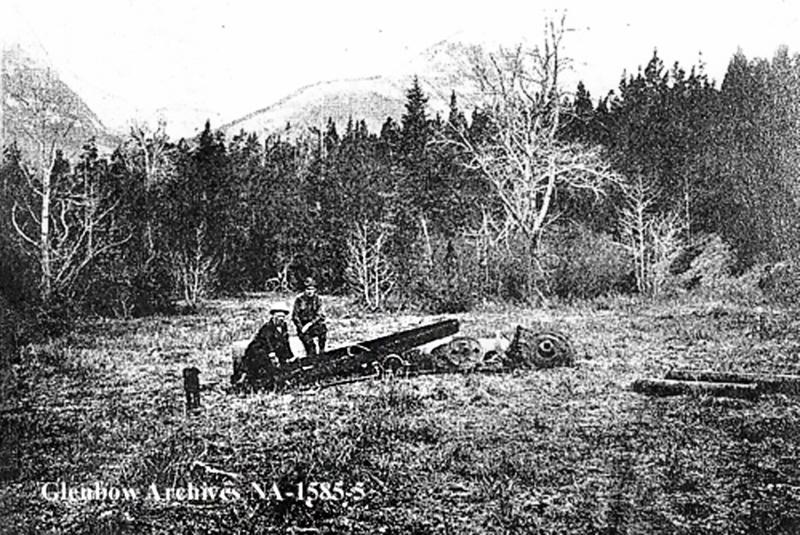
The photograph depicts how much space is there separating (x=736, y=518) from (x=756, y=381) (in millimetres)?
1178

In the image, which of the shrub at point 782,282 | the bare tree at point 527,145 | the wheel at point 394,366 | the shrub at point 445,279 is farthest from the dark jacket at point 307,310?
the shrub at point 782,282

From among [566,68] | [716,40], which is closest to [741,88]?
[716,40]

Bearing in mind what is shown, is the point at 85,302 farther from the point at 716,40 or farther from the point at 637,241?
the point at 716,40

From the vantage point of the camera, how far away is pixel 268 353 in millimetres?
4371

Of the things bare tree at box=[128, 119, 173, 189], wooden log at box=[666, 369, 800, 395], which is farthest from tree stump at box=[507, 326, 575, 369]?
bare tree at box=[128, 119, 173, 189]

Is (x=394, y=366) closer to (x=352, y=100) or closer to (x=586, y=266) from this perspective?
(x=586, y=266)

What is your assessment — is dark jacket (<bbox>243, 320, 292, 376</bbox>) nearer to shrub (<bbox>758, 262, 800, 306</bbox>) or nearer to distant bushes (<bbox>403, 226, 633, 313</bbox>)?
distant bushes (<bbox>403, 226, 633, 313</bbox>)

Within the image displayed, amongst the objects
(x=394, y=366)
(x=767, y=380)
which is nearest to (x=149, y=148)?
(x=394, y=366)

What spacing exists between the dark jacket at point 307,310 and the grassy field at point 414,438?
12cm

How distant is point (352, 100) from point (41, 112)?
219cm

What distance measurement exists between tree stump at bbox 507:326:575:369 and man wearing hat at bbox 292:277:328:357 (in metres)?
1.44

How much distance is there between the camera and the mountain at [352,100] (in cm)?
473

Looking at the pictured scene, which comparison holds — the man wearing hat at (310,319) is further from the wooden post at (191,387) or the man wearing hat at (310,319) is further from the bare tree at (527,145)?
the bare tree at (527,145)

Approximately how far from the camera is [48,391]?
13.4ft
